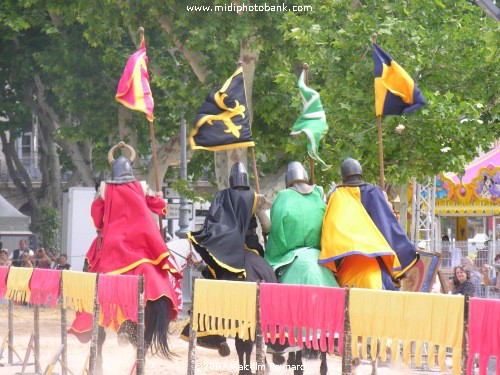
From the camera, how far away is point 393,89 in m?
10.9

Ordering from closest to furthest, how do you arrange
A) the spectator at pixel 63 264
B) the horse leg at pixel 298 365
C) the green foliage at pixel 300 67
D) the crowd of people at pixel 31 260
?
1. the horse leg at pixel 298 365
2. the green foliage at pixel 300 67
3. the crowd of people at pixel 31 260
4. the spectator at pixel 63 264

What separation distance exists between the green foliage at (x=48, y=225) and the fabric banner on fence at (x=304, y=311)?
2733 centimetres

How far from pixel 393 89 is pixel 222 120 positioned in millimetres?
1790

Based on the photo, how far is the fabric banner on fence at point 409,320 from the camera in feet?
19.4

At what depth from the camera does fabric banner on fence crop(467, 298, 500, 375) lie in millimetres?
5598

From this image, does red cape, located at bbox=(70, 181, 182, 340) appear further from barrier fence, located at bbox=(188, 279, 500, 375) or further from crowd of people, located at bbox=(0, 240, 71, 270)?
crowd of people, located at bbox=(0, 240, 71, 270)

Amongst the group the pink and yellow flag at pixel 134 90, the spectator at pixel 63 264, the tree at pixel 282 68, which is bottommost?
the spectator at pixel 63 264

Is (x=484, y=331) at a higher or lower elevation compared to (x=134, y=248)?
lower

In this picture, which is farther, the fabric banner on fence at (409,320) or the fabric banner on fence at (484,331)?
the fabric banner on fence at (409,320)

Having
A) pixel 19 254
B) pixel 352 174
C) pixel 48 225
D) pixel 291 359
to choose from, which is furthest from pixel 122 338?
pixel 48 225

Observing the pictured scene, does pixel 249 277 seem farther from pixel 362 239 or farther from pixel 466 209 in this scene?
pixel 466 209

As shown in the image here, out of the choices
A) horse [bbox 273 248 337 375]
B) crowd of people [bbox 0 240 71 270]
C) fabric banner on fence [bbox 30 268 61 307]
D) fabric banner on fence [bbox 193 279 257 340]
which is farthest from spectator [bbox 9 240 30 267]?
fabric banner on fence [bbox 193 279 257 340]

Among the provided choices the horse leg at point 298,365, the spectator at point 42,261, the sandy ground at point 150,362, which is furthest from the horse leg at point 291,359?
the spectator at point 42,261

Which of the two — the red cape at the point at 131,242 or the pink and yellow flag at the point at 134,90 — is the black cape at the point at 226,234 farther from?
the pink and yellow flag at the point at 134,90
